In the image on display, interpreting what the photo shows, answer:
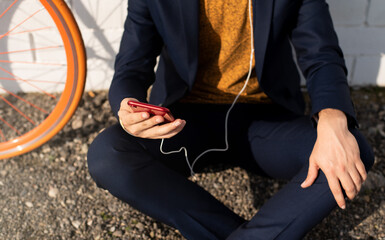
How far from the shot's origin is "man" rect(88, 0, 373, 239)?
1429 millimetres

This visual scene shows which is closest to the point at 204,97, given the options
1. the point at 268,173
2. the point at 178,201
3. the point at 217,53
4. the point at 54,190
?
the point at 217,53

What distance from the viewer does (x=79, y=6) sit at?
239 cm

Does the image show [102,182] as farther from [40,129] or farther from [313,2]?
[313,2]

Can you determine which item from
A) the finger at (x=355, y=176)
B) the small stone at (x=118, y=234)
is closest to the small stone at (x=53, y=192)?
the small stone at (x=118, y=234)

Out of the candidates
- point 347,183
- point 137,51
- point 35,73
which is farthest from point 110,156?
point 35,73

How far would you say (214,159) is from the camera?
195 centimetres

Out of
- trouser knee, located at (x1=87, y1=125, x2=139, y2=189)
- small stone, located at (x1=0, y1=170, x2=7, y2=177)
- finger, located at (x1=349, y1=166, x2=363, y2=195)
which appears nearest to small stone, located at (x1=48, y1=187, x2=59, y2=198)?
small stone, located at (x1=0, y1=170, x2=7, y2=177)

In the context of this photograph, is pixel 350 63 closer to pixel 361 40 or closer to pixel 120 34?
pixel 361 40

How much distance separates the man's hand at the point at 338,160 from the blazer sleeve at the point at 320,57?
0.09 m

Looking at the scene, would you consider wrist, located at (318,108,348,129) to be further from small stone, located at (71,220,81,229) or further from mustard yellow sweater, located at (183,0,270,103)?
small stone, located at (71,220,81,229)

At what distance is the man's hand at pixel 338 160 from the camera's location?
1.39 meters

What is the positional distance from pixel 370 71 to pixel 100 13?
5.09 feet

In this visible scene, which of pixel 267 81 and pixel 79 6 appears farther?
pixel 79 6

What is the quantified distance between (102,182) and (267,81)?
704 millimetres
